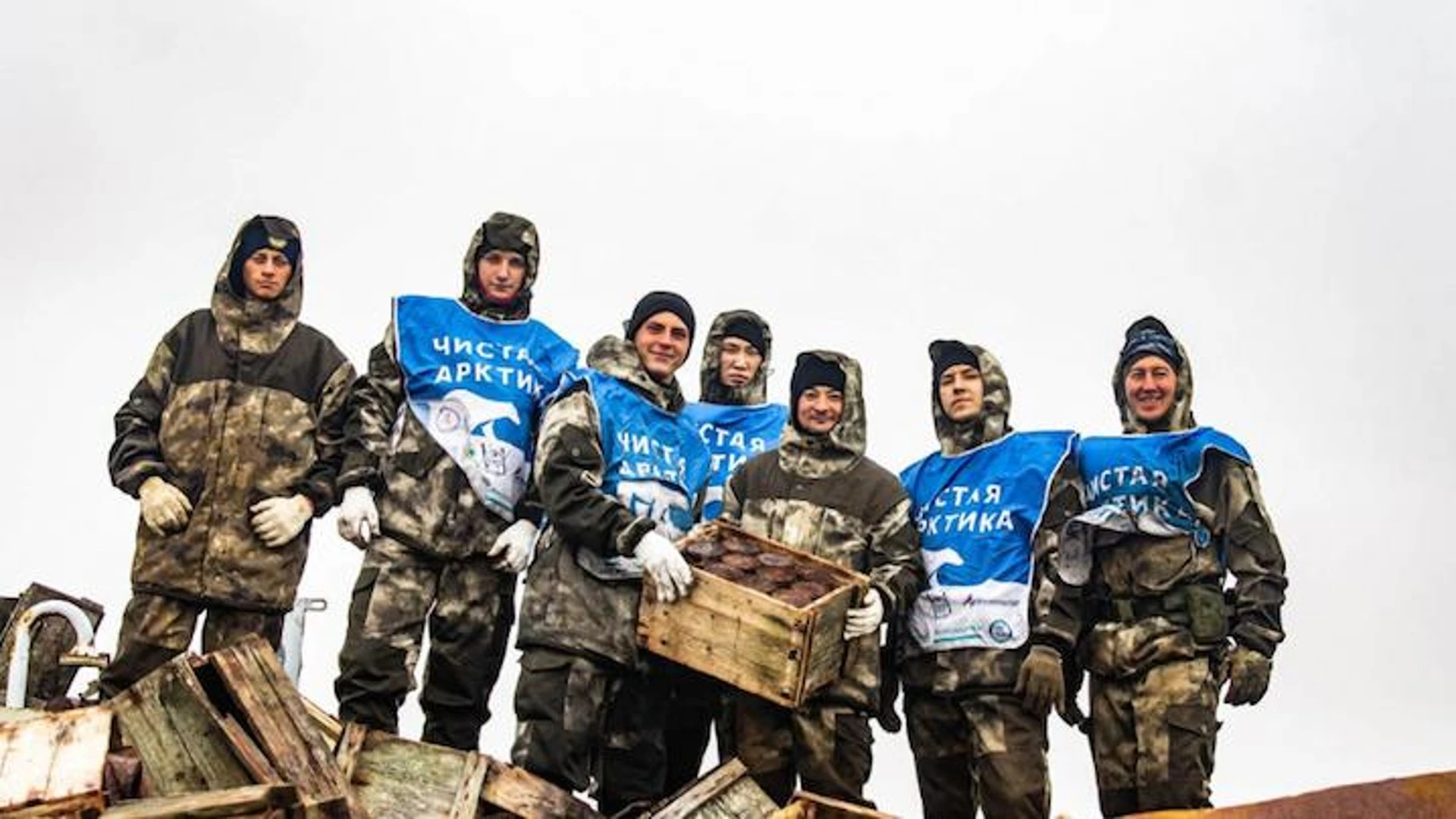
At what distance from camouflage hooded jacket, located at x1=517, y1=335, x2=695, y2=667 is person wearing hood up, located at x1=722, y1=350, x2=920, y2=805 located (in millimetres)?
822

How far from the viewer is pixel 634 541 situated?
20.6ft

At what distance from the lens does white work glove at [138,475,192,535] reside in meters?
6.51

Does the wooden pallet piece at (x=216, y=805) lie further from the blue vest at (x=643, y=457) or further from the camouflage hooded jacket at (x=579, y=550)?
the blue vest at (x=643, y=457)

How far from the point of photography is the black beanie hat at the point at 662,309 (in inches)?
293

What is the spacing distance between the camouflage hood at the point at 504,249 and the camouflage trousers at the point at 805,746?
2.53 meters

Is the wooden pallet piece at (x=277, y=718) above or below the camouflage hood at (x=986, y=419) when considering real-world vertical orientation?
below

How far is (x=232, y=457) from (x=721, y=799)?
3.10 meters

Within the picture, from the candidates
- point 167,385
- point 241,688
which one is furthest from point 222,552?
point 241,688

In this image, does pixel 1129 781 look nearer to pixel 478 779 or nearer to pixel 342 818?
pixel 478 779

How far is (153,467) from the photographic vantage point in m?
6.67

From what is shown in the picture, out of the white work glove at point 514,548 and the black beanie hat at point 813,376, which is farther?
the black beanie hat at point 813,376

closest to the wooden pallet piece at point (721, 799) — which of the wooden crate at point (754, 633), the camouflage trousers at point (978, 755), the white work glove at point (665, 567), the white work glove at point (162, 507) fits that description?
the wooden crate at point (754, 633)

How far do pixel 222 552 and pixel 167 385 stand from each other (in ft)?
3.26

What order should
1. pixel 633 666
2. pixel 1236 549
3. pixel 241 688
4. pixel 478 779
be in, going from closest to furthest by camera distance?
pixel 241 688
pixel 478 779
pixel 633 666
pixel 1236 549
